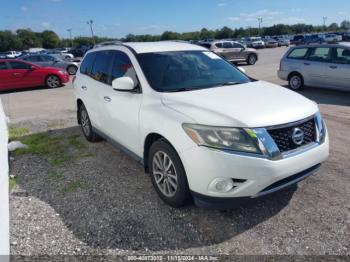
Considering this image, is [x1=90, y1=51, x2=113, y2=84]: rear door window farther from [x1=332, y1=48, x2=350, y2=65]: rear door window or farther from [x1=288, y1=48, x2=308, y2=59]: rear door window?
[x1=288, y1=48, x2=308, y2=59]: rear door window

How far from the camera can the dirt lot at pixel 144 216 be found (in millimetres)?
2805

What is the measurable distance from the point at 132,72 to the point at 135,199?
1.57 metres

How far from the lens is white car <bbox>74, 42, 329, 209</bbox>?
8.90 ft

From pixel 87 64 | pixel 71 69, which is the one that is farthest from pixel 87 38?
pixel 87 64

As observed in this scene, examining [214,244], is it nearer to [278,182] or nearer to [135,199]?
[278,182]

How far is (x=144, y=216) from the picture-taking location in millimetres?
3279


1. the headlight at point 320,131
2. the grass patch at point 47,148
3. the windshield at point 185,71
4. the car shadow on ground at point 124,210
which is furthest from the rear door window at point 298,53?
the grass patch at point 47,148

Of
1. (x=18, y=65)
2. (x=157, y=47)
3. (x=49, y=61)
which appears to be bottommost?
(x=157, y=47)

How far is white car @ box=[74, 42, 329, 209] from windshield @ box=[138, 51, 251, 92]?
0.04ft

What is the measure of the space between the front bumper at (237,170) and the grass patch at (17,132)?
16.4 feet

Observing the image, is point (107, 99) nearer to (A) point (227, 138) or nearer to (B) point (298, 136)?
(A) point (227, 138)

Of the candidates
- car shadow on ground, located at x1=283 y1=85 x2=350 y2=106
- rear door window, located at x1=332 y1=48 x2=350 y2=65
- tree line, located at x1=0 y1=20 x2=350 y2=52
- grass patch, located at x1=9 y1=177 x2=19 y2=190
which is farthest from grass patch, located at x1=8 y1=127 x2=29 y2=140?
tree line, located at x1=0 y1=20 x2=350 y2=52

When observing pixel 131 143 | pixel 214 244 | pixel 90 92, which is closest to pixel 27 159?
pixel 90 92

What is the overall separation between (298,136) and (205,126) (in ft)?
3.02
